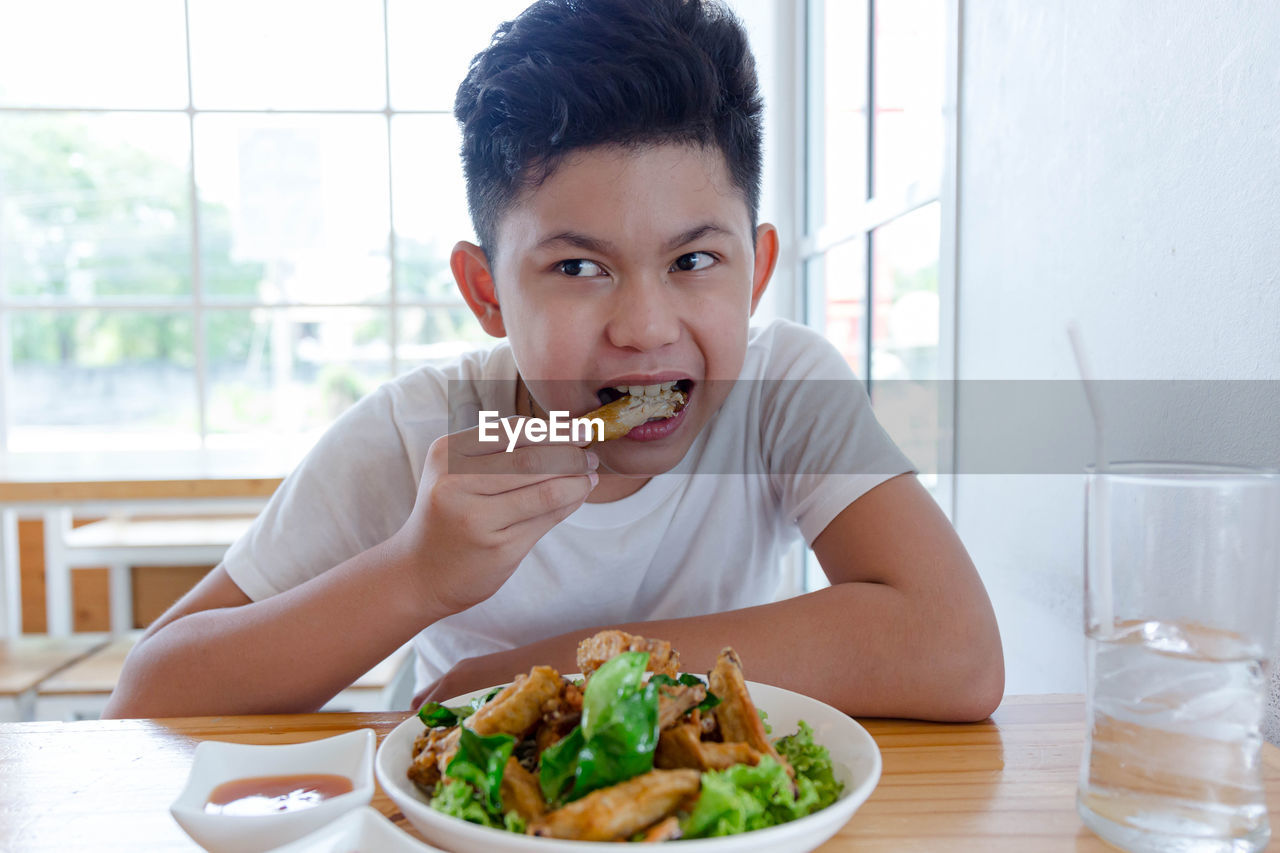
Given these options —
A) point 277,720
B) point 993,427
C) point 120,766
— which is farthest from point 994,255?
point 120,766

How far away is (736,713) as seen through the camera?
2.16 feet

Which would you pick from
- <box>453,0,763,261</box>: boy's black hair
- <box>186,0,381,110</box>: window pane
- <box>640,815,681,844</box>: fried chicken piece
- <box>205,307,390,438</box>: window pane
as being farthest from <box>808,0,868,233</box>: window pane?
<box>640,815,681,844</box>: fried chicken piece

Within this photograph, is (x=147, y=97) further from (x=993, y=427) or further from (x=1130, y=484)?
(x=1130, y=484)

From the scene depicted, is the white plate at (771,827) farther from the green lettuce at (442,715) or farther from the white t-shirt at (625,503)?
the white t-shirt at (625,503)

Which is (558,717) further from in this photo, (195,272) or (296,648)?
(195,272)

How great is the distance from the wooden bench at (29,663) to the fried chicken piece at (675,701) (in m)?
2.20

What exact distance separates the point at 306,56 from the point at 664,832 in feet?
11.8

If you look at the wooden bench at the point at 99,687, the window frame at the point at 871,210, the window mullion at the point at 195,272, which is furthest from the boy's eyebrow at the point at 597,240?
the window mullion at the point at 195,272

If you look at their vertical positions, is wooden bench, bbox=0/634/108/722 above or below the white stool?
below

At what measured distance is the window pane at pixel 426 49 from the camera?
3.44m

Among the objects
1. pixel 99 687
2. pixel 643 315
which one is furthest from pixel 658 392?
pixel 99 687

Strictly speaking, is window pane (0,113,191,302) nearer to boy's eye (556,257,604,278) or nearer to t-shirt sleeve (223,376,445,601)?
t-shirt sleeve (223,376,445,601)

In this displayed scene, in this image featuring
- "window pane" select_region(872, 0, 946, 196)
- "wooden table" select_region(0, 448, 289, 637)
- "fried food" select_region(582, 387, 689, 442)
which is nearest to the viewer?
"fried food" select_region(582, 387, 689, 442)

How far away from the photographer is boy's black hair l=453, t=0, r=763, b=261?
110cm
